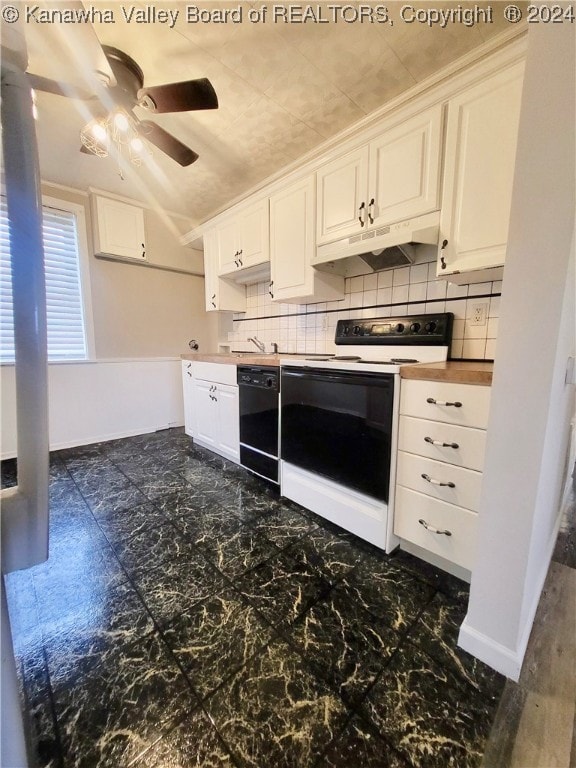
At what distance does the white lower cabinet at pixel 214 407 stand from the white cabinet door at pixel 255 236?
93cm

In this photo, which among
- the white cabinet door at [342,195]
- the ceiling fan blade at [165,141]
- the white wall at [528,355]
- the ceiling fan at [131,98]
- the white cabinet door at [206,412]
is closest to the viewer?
the white wall at [528,355]

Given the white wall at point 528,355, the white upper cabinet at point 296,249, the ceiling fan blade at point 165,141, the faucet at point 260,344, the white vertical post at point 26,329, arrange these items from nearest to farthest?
the white vertical post at point 26,329, the white wall at point 528,355, the ceiling fan blade at point 165,141, the white upper cabinet at point 296,249, the faucet at point 260,344

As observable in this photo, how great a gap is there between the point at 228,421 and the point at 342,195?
5.86ft

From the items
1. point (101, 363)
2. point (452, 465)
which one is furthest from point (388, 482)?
point (101, 363)

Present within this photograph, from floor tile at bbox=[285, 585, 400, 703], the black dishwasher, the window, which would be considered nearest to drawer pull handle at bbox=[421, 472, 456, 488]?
floor tile at bbox=[285, 585, 400, 703]

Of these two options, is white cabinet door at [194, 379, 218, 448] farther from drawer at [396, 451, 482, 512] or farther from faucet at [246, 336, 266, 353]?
drawer at [396, 451, 482, 512]

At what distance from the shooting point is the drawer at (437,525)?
129 centimetres

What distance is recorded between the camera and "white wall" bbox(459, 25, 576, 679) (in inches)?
31.6

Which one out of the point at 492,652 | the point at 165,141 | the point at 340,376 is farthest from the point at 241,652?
the point at 165,141

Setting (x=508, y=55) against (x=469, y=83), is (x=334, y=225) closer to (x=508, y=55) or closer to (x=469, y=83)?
(x=469, y=83)

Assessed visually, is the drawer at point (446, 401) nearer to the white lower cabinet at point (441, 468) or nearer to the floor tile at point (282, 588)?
the white lower cabinet at point (441, 468)

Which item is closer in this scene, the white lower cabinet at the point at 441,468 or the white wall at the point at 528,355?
the white wall at the point at 528,355

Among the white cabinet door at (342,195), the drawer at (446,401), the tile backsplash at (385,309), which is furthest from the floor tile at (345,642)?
the white cabinet door at (342,195)

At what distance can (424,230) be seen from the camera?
61.9 inches
